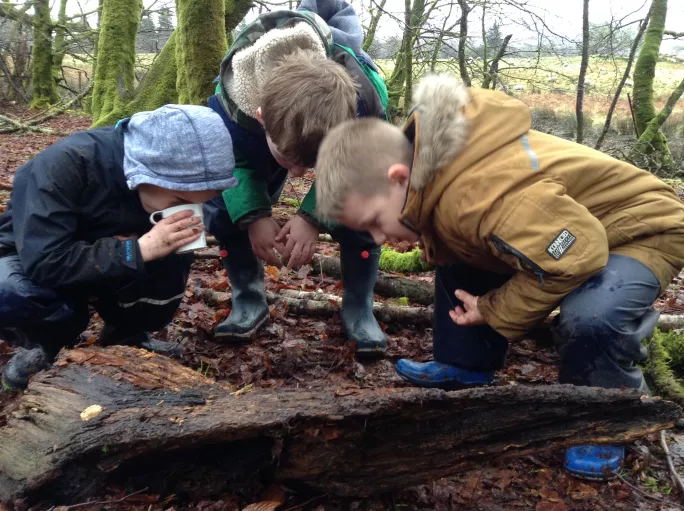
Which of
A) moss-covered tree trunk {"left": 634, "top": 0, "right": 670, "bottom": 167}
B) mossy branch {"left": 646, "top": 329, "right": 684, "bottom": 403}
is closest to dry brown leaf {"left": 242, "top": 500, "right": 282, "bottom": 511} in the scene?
mossy branch {"left": 646, "top": 329, "right": 684, "bottom": 403}

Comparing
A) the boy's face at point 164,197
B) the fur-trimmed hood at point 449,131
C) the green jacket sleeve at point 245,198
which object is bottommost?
the green jacket sleeve at point 245,198

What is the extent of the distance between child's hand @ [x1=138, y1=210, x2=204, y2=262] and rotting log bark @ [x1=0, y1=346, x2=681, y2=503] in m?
0.71

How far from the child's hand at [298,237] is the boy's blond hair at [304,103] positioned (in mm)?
570

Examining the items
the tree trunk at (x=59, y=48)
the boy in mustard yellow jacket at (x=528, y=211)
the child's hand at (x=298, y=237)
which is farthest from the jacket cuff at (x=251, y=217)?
A: the tree trunk at (x=59, y=48)

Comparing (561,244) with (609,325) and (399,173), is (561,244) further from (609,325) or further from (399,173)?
(399,173)

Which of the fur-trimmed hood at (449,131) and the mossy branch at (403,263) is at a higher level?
the fur-trimmed hood at (449,131)

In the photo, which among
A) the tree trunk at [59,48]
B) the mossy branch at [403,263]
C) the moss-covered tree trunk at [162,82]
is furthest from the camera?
the tree trunk at [59,48]

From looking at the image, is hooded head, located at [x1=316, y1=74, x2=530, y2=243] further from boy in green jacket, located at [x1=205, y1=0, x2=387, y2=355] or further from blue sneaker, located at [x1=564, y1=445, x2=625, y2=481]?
blue sneaker, located at [x1=564, y1=445, x2=625, y2=481]

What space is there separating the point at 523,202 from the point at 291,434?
1.14 meters

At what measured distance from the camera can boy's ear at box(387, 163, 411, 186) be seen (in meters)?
1.98

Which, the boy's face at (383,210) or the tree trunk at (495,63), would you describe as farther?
the tree trunk at (495,63)

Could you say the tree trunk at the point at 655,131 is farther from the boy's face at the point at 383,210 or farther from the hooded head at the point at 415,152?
the boy's face at the point at 383,210

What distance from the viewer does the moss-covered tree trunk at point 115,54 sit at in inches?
323

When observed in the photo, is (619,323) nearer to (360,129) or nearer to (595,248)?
(595,248)
